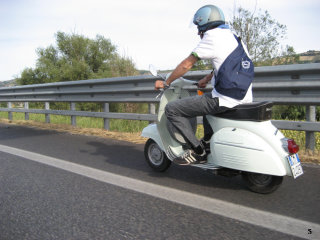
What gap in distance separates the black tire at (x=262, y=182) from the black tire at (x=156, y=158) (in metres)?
1.03

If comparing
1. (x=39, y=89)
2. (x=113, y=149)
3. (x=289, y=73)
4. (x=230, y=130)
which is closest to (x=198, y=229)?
(x=230, y=130)

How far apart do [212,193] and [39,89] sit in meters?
7.49

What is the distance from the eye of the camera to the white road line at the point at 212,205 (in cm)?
223

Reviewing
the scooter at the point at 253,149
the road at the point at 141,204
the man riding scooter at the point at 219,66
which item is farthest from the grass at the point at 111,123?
the scooter at the point at 253,149

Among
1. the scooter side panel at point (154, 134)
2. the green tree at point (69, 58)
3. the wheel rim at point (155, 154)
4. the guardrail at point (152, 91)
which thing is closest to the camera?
the scooter side panel at point (154, 134)

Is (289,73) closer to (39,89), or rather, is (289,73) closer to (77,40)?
(39,89)

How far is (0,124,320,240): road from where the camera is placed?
2236mm

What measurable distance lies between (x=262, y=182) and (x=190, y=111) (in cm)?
94

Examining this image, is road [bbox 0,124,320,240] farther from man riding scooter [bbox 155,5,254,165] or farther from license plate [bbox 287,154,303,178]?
man riding scooter [bbox 155,5,254,165]

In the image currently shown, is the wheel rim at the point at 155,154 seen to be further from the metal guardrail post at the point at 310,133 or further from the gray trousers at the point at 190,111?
the metal guardrail post at the point at 310,133

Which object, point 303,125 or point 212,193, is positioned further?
point 303,125

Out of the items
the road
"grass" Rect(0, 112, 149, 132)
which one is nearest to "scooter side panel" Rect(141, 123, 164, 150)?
the road

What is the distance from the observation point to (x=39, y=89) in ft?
30.3

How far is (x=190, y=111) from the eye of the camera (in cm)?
321
